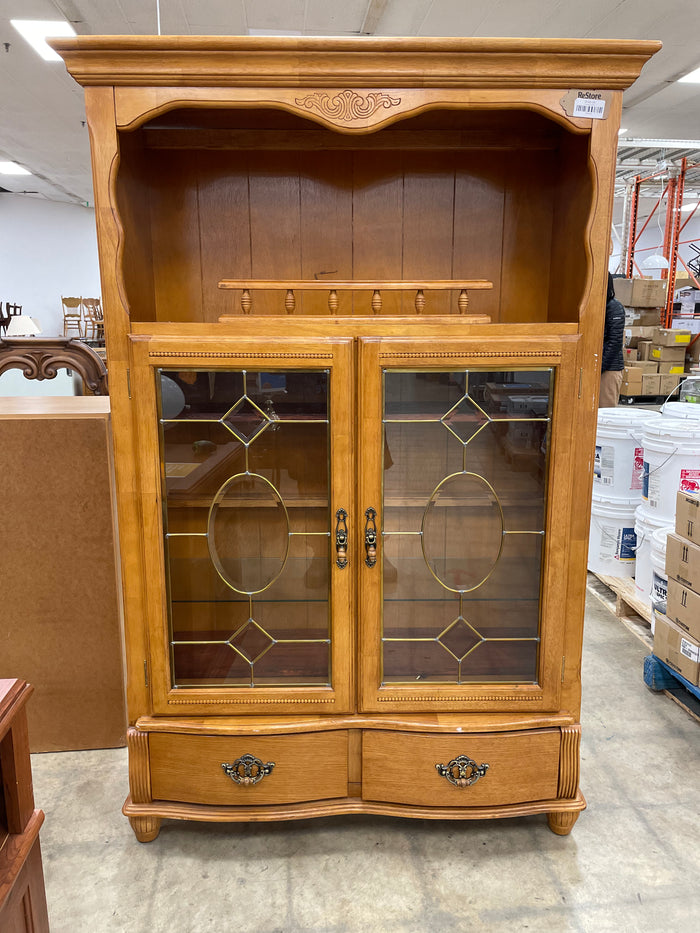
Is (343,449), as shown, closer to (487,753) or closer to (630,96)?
(487,753)

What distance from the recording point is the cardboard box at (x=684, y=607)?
2.10 meters

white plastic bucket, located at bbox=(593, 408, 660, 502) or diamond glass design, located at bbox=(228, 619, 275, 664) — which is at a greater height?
white plastic bucket, located at bbox=(593, 408, 660, 502)

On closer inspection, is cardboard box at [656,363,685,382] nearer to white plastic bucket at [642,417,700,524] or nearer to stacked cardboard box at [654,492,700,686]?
white plastic bucket at [642,417,700,524]

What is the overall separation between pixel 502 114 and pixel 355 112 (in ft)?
1.44

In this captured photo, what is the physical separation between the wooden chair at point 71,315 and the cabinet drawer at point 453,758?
1016 centimetres

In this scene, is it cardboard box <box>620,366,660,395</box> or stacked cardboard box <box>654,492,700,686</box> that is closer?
stacked cardboard box <box>654,492,700,686</box>

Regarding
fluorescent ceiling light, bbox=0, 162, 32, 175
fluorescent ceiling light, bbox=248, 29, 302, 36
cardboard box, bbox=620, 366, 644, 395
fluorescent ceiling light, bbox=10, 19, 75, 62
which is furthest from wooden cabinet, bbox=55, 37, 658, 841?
fluorescent ceiling light, bbox=0, 162, 32, 175

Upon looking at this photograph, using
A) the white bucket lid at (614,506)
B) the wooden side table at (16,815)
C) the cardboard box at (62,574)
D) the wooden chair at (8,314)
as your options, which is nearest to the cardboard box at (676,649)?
the white bucket lid at (614,506)

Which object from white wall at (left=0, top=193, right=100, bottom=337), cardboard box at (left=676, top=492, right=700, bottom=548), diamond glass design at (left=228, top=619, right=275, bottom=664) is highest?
white wall at (left=0, top=193, right=100, bottom=337)

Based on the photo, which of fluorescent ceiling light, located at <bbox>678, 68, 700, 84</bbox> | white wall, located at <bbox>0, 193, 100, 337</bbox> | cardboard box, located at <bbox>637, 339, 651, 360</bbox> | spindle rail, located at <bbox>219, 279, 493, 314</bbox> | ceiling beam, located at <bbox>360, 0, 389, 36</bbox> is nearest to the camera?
spindle rail, located at <bbox>219, 279, 493, 314</bbox>

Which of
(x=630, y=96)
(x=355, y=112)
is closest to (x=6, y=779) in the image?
(x=355, y=112)

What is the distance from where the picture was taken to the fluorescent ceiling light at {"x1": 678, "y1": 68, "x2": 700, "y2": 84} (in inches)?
189

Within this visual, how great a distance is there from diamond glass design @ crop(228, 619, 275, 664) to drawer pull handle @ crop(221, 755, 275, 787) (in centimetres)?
23

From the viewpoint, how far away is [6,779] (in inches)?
36.5
